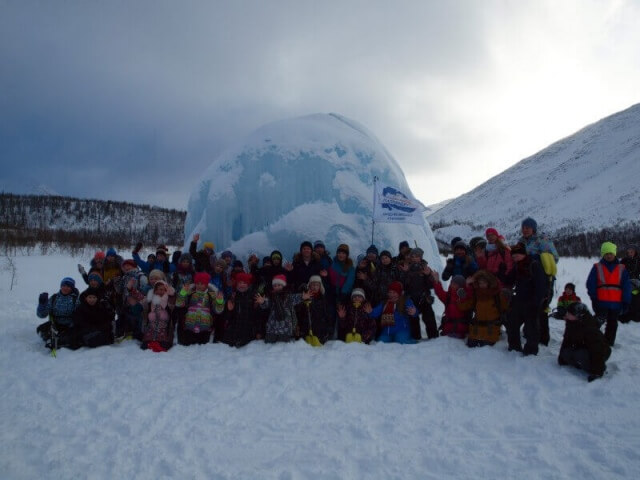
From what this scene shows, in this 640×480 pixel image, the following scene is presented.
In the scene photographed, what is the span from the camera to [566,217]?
57.9 m

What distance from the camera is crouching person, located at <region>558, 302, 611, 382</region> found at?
10.3 feet

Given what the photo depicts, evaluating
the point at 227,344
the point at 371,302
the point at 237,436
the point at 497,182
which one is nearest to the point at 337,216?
the point at 371,302

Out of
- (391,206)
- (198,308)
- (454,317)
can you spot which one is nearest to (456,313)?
(454,317)

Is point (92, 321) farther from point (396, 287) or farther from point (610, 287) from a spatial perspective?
point (610, 287)

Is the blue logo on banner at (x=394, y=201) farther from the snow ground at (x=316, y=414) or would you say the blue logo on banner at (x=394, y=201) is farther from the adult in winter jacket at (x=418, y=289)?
the snow ground at (x=316, y=414)

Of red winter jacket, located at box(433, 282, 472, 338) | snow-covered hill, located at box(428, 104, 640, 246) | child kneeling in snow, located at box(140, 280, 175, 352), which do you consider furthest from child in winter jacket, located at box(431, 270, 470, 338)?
snow-covered hill, located at box(428, 104, 640, 246)

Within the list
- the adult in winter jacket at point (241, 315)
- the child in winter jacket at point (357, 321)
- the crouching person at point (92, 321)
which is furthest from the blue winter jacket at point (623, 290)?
the crouching person at point (92, 321)

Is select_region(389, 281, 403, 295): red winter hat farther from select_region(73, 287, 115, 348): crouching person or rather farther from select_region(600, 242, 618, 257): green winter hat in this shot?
select_region(73, 287, 115, 348): crouching person

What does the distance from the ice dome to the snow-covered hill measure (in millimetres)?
50563

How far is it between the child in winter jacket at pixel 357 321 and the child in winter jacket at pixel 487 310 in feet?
3.19

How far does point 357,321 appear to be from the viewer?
172 inches

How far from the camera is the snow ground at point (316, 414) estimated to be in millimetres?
2189

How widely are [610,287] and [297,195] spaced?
143 inches

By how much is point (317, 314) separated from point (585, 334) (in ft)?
7.79
